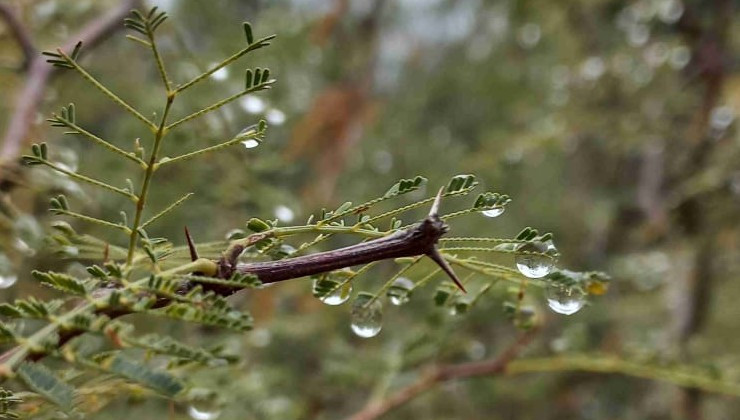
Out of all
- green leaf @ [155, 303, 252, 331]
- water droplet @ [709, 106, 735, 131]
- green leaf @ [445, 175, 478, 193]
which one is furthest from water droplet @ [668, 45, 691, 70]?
green leaf @ [155, 303, 252, 331]

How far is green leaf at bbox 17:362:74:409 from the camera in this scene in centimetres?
40

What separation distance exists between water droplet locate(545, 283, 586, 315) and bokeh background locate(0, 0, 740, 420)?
1.25 ft

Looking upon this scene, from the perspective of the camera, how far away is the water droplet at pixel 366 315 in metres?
0.58

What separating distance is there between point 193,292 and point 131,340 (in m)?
0.09

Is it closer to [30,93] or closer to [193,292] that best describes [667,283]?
[30,93]

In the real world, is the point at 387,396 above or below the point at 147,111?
below

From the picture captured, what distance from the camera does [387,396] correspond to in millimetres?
1261

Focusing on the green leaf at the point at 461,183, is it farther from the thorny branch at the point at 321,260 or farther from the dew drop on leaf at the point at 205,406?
the dew drop on leaf at the point at 205,406

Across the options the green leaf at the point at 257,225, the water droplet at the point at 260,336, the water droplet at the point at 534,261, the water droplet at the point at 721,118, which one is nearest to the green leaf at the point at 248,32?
the green leaf at the point at 257,225

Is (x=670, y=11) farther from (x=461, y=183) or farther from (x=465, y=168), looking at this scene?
(x=461, y=183)

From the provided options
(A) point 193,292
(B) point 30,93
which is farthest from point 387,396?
(A) point 193,292

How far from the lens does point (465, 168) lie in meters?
1.92

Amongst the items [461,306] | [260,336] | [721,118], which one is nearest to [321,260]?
[461,306]

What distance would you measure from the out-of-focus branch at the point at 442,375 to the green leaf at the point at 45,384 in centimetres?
67
